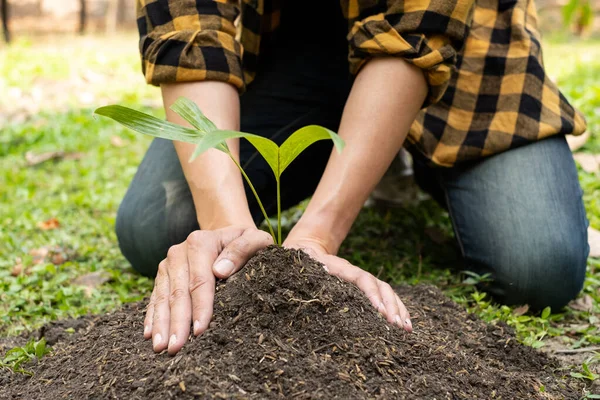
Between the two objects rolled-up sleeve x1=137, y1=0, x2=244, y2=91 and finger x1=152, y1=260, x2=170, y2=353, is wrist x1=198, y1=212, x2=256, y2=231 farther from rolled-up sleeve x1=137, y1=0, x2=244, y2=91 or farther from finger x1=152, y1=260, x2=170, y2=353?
rolled-up sleeve x1=137, y1=0, x2=244, y2=91

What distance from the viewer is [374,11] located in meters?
1.57

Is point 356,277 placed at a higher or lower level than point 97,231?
higher

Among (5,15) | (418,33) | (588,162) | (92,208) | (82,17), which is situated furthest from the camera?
(82,17)

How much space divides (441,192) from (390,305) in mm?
1026

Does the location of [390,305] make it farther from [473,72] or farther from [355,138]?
[473,72]

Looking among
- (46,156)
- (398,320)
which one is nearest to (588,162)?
(398,320)

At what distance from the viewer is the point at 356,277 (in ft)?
4.26

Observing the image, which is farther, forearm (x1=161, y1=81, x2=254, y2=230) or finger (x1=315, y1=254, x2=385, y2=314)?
forearm (x1=161, y1=81, x2=254, y2=230)

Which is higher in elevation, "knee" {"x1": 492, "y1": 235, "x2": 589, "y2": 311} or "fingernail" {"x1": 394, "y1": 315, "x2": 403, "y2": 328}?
"fingernail" {"x1": 394, "y1": 315, "x2": 403, "y2": 328}

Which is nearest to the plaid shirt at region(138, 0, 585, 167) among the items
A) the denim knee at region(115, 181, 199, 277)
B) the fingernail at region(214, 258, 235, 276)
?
the denim knee at region(115, 181, 199, 277)

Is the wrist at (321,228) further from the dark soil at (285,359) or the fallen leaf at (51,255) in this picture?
the fallen leaf at (51,255)

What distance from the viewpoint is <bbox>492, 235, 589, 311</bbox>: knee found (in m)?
1.72

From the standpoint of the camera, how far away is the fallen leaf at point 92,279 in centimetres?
191

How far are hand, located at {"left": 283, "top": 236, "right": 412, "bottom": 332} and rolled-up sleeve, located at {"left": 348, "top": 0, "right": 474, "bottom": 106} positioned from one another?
Result: 1.70ft
